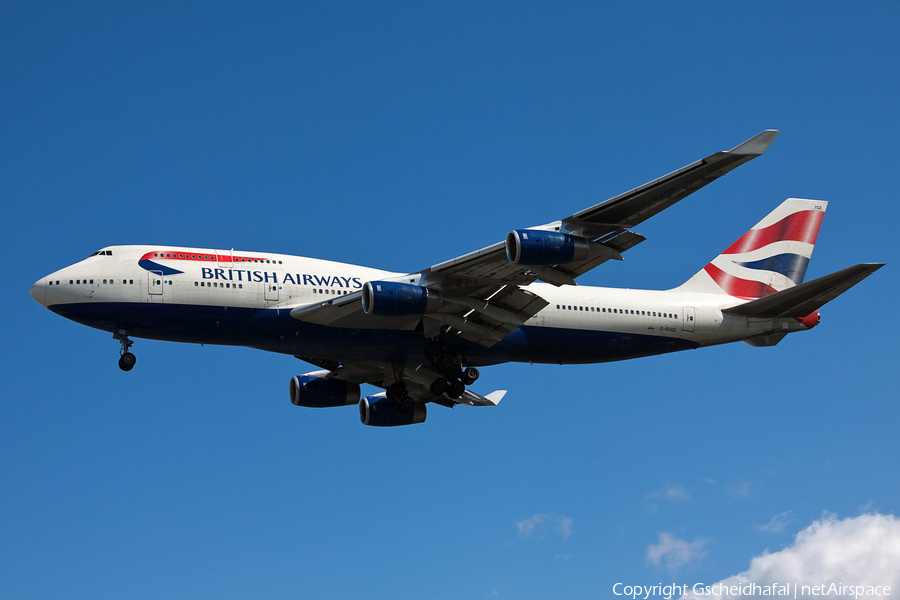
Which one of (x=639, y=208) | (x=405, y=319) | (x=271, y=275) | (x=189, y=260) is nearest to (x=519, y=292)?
(x=405, y=319)

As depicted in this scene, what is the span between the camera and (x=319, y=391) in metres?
38.6

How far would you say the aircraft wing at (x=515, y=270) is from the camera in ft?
83.8

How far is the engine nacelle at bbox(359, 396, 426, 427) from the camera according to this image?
38.8 meters

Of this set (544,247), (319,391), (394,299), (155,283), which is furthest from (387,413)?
(544,247)

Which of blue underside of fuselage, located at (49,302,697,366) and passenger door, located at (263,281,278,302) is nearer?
blue underside of fuselage, located at (49,302,697,366)

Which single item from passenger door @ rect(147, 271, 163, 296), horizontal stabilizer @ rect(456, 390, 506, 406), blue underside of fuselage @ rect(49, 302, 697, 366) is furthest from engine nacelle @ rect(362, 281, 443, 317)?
horizontal stabilizer @ rect(456, 390, 506, 406)

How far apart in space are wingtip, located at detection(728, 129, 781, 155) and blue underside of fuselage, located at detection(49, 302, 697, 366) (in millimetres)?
11447

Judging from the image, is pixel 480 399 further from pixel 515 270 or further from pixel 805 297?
pixel 805 297

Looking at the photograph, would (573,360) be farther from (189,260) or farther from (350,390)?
(189,260)

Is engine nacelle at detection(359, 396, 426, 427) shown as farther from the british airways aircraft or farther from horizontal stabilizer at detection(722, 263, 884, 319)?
horizontal stabilizer at detection(722, 263, 884, 319)

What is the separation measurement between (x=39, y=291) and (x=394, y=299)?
38.7 ft

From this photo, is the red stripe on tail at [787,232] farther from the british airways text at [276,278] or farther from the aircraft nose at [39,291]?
the aircraft nose at [39,291]

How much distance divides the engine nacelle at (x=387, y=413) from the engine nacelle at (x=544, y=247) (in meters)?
13.3

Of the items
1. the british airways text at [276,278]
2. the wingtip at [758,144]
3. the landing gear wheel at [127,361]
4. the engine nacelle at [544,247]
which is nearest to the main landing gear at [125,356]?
the landing gear wheel at [127,361]
